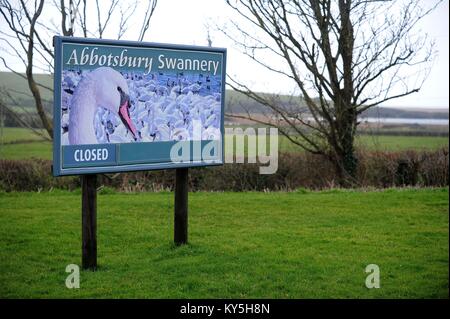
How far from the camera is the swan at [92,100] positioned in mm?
8273

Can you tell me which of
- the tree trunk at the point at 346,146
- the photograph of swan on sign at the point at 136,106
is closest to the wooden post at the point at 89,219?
the photograph of swan on sign at the point at 136,106

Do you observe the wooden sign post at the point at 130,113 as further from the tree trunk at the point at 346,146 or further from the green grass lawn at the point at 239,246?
the tree trunk at the point at 346,146

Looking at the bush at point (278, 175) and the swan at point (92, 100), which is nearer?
the swan at point (92, 100)

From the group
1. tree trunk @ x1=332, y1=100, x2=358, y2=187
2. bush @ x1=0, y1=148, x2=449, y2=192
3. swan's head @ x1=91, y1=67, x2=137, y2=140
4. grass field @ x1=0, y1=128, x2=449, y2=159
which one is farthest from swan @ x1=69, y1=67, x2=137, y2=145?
grass field @ x1=0, y1=128, x2=449, y2=159

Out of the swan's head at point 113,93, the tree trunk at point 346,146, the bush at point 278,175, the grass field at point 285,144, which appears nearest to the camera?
the swan's head at point 113,93

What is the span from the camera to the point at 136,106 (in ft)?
29.7

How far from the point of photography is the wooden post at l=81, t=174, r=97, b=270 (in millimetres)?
8719

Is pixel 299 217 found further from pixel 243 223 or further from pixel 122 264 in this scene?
pixel 122 264

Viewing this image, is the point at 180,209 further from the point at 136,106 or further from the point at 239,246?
the point at 136,106

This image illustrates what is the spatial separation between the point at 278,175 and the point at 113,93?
12284 millimetres

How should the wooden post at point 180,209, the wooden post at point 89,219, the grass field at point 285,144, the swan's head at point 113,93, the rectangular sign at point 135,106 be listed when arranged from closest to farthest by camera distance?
1. the rectangular sign at point 135,106
2. the swan's head at point 113,93
3. the wooden post at point 89,219
4. the wooden post at point 180,209
5. the grass field at point 285,144

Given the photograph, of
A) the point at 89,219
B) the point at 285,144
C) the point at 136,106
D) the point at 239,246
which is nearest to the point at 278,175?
the point at 285,144

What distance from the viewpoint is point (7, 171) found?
62.3 feet

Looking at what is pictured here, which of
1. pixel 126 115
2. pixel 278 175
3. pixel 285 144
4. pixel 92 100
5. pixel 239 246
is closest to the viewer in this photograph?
pixel 92 100
